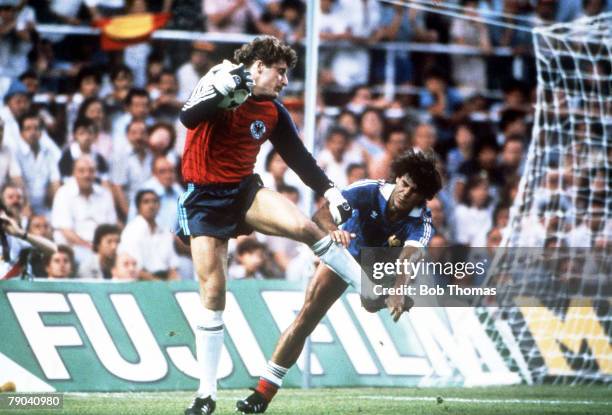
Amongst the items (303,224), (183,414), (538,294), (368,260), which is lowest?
(538,294)

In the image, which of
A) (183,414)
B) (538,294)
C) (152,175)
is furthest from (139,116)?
(183,414)

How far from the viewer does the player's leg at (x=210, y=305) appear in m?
6.66

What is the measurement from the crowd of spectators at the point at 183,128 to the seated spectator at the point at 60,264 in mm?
14

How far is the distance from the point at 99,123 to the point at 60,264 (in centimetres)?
187

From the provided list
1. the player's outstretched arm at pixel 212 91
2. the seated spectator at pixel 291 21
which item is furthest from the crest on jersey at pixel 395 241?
the seated spectator at pixel 291 21

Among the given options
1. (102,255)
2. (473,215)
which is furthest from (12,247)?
(473,215)

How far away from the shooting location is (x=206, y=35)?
12.4 metres

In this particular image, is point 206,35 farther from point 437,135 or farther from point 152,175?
point 437,135

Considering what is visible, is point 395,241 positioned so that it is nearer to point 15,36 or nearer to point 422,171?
point 422,171

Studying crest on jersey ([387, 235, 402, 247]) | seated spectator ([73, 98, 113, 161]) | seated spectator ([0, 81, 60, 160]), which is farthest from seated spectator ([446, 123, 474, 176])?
crest on jersey ([387, 235, 402, 247])

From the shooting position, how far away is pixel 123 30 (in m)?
12.0

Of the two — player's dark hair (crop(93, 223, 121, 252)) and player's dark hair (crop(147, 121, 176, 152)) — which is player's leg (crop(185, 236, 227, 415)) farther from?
player's dark hair (crop(147, 121, 176, 152))

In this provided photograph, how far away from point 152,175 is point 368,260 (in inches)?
164

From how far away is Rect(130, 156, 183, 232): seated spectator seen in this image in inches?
435
